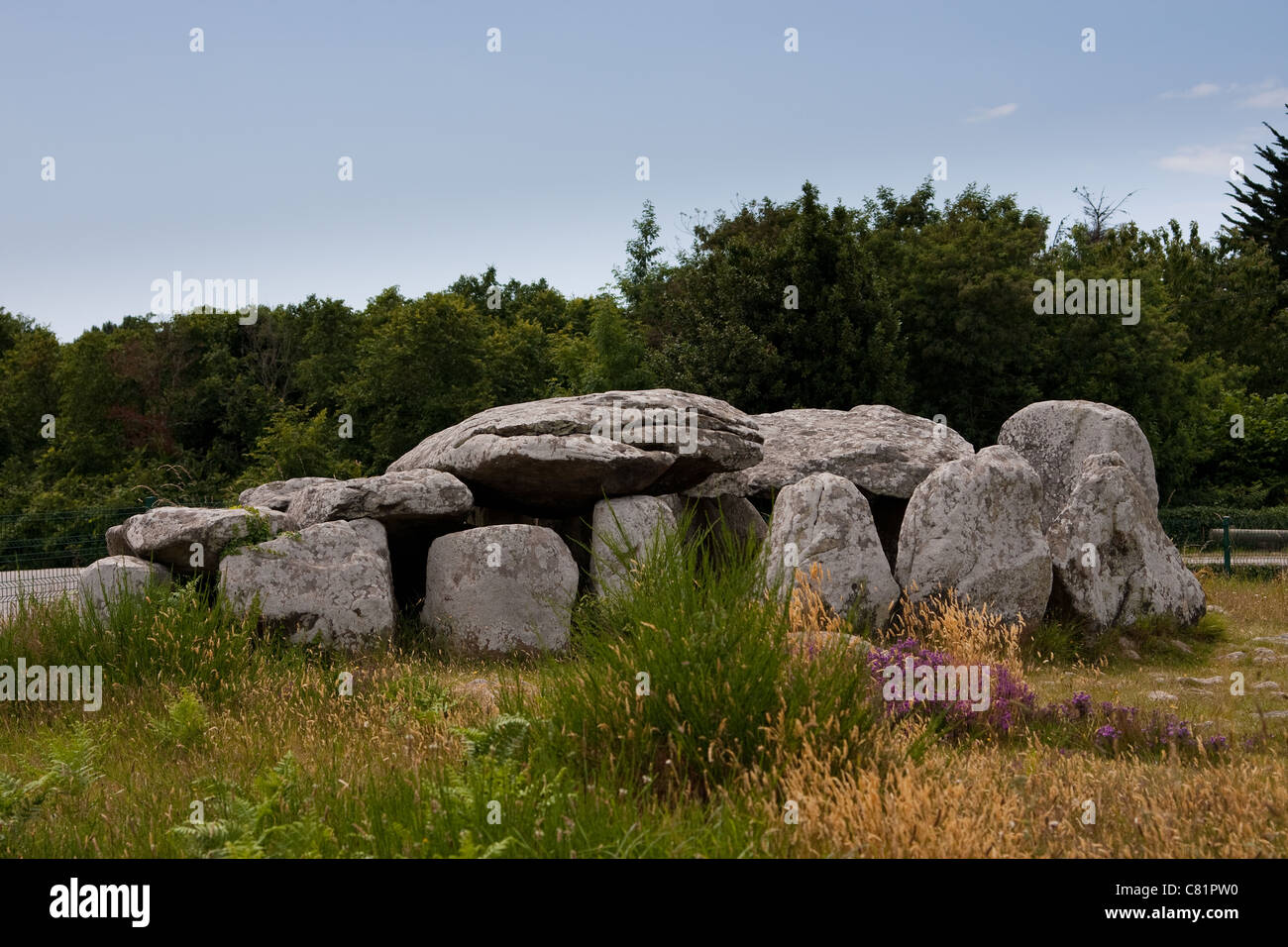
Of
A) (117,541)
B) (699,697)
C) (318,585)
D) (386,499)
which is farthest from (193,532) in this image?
(699,697)

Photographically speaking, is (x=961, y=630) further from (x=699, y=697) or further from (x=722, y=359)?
(x=722, y=359)

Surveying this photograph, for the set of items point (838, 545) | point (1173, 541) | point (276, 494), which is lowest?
point (1173, 541)

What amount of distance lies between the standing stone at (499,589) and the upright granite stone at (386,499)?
1.47 ft

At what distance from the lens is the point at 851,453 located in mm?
12609

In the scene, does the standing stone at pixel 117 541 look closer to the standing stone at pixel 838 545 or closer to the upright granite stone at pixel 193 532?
the upright granite stone at pixel 193 532

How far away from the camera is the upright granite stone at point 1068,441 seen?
505 inches

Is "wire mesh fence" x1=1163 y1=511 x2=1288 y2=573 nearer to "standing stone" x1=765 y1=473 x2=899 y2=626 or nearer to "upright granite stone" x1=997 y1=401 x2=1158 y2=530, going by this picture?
"upright granite stone" x1=997 y1=401 x2=1158 y2=530

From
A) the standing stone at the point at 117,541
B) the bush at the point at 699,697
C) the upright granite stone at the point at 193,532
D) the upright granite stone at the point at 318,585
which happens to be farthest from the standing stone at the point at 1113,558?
the standing stone at the point at 117,541

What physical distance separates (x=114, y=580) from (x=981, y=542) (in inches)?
316

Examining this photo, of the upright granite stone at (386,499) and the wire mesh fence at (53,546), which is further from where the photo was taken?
the wire mesh fence at (53,546)
